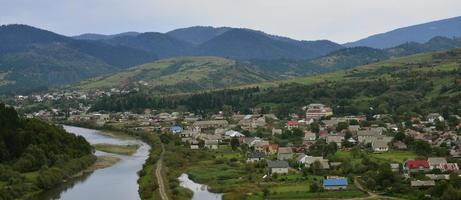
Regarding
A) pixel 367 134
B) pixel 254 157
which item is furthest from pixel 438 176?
pixel 367 134

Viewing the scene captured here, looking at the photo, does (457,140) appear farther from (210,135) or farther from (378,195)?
(210,135)

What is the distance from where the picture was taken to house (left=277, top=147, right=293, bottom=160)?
48122 millimetres

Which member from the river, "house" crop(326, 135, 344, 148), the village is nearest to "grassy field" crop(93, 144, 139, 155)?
the river

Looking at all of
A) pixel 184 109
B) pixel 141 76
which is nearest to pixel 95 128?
pixel 184 109

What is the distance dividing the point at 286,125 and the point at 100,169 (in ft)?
92.2

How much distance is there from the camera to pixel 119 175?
46.5 m

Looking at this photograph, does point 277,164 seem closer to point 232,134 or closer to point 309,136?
point 309,136

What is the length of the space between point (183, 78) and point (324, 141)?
10435cm

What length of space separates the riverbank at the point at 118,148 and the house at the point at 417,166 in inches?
1121

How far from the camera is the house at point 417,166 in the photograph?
3916cm

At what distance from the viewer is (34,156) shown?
46812 millimetres

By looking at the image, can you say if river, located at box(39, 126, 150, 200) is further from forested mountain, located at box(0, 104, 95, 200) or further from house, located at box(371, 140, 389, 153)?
house, located at box(371, 140, 389, 153)

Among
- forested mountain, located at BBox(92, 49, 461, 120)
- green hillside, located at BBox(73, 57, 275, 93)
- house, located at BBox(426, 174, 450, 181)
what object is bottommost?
house, located at BBox(426, 174, 450, 181)

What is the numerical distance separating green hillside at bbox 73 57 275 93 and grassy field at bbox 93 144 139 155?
6595 cm
